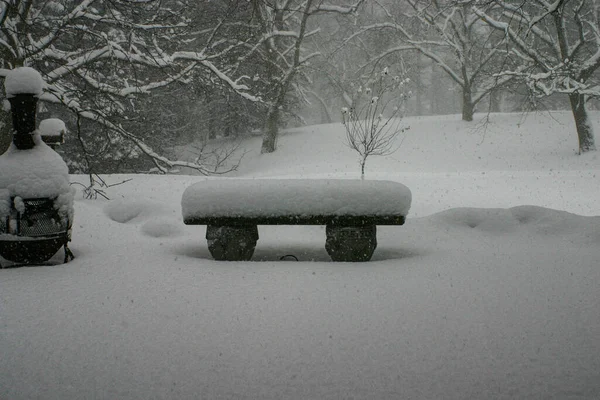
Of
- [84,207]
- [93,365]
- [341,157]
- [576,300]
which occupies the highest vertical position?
[341,157]

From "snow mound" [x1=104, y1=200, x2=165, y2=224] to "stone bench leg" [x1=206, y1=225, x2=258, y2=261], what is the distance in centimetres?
234

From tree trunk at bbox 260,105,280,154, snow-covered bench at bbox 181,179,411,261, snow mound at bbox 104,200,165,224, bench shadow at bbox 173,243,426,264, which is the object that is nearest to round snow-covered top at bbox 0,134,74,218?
snow-covered bench at bbox 181,179,411,261

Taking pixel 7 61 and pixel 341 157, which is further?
pixel 341 157

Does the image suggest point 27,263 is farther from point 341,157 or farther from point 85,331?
point 341,157

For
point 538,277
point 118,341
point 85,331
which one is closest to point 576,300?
point 538,277

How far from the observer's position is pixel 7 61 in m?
6.81

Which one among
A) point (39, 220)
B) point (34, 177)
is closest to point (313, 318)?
point (39, 220)

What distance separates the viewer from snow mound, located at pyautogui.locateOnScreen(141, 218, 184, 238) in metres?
5.80

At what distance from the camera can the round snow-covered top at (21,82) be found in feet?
12.7

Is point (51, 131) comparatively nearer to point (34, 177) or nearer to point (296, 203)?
point (34, 177)

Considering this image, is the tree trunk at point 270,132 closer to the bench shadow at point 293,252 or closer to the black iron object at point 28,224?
the bench shadow at point 293,252

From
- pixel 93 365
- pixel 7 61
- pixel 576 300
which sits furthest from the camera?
pixel 7 61

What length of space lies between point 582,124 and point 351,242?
14673 millimetres

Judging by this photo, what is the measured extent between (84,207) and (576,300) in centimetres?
586
